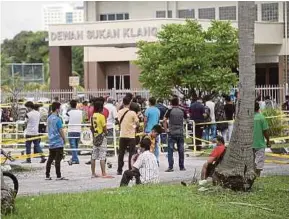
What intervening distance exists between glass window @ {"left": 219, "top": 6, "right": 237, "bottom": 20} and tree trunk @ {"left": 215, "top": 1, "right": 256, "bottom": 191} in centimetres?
3525

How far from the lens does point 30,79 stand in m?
61.5

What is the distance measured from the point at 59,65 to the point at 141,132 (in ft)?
83.9

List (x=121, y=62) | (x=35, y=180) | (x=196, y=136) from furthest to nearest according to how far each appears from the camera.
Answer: (x=121, y=62)
(x=196, y=136)
(x=35, y=180)

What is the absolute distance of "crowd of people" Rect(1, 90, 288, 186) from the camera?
12891 millimetres

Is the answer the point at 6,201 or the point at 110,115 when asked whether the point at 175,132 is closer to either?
the point at 110,115

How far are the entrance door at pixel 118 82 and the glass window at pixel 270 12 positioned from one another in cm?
978

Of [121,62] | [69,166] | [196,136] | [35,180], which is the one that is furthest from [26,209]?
[121,62]

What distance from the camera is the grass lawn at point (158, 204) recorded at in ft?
29.4

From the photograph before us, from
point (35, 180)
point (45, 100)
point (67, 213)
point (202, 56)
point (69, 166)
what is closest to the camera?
point (67, 213)

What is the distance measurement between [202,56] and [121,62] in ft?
56.1

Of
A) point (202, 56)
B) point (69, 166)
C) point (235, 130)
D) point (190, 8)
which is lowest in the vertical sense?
point (69, 166)

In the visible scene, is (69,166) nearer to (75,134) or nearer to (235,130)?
(75,134)

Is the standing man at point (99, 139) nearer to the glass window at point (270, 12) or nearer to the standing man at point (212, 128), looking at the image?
the standing man at point (212, 128)

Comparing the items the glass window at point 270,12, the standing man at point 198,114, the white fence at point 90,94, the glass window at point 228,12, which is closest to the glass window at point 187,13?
the glass window at point 228,12
